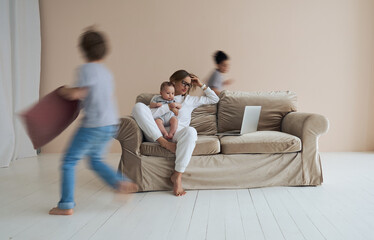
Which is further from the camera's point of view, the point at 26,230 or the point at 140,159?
the point at 140,159

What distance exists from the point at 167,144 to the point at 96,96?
31.3 inches

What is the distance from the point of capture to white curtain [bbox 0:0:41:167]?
13.4ft

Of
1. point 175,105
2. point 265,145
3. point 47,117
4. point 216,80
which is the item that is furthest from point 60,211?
point 216,80

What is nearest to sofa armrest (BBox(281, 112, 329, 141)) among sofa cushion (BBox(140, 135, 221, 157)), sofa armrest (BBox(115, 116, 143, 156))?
sofa cushion (BBox(140, 135, 221, 157))

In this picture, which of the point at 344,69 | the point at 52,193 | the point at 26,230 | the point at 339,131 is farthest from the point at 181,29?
the point at 26,230

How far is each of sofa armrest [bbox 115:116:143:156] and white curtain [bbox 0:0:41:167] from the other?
194 centimetres

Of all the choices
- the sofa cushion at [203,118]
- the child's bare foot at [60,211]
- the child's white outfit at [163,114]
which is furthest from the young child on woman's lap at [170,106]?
the child's bare foot at [60,211]

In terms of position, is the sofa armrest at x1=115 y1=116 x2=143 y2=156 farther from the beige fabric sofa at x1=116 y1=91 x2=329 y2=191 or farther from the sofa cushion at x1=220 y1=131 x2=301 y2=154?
the sofa cushion at x1=220 y1=131 x2=301 y2=154

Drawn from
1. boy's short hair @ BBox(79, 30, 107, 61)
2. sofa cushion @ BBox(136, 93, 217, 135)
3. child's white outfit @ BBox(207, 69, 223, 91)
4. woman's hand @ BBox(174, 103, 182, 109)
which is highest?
boy's short hair @ BBox(79, 30, 107, 61)

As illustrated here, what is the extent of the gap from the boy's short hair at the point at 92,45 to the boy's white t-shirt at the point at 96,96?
60mm

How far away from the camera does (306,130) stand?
2.85 m

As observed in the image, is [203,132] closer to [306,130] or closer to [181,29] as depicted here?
[306,130]

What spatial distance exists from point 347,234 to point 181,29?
349 centimetres

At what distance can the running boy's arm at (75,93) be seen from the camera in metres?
2.10
